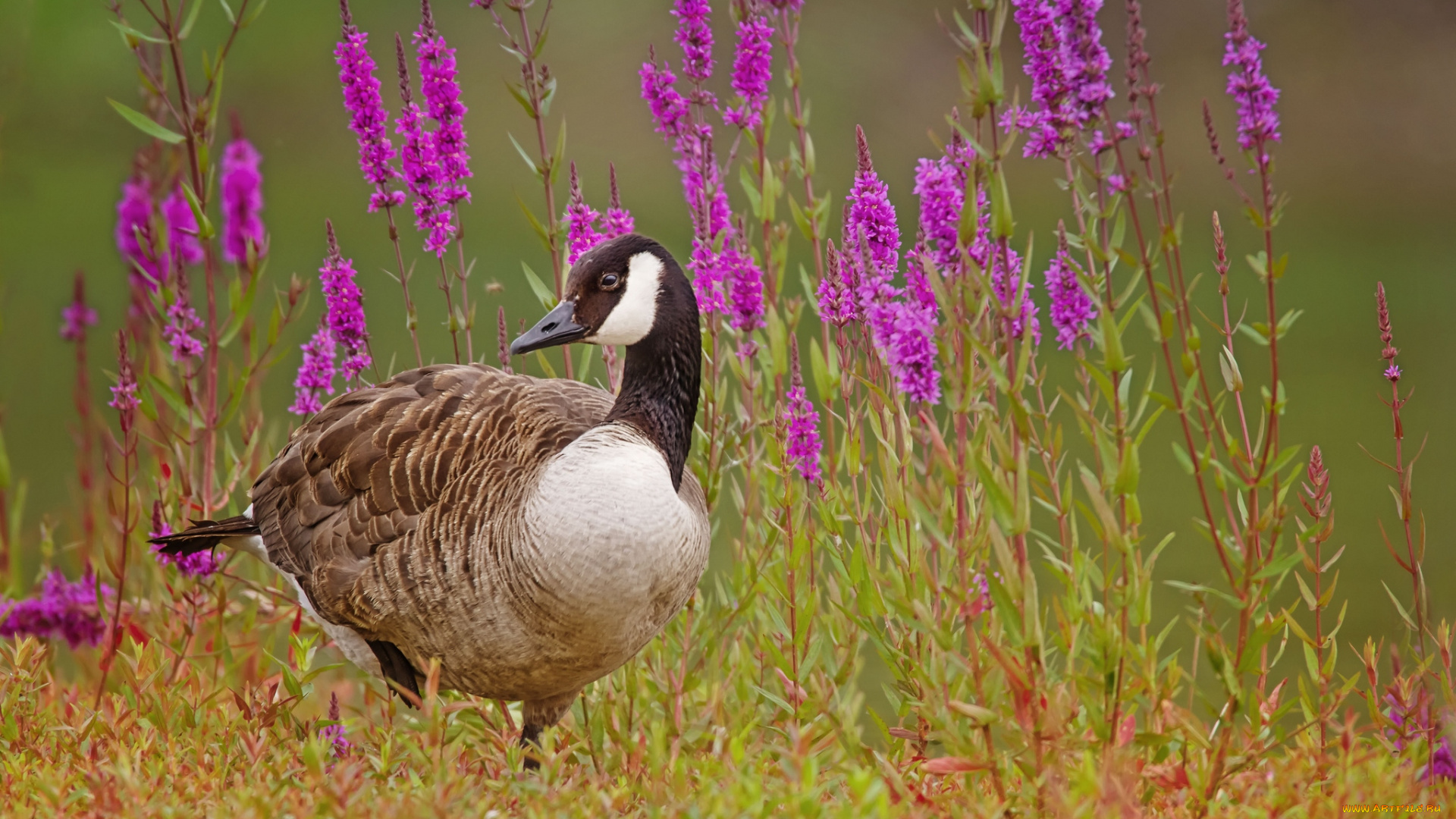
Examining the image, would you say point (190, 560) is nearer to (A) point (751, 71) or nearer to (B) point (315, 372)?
(B) point (315, 372)

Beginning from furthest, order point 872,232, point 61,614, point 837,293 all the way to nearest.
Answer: point 61,614
point 837,293
point 872,232

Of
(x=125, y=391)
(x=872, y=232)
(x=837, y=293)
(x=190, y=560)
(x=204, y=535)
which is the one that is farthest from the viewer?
(x=190, y=560)

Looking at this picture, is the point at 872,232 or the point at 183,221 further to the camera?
the point at 183,221

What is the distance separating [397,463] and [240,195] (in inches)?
70.8

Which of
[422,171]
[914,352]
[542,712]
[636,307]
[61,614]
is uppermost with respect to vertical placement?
[422,171]

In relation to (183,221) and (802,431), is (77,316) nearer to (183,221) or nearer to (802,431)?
(183,221)

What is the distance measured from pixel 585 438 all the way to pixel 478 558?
1.42ft

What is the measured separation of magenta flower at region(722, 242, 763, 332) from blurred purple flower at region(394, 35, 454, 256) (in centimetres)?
91

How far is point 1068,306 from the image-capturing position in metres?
2.84

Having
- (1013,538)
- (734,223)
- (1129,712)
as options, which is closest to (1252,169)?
(1013,538)

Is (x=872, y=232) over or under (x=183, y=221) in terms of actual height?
under

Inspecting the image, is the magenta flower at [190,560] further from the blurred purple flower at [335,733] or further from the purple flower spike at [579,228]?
the purple flower spike at [579,228]

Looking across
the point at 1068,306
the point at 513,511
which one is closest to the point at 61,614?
the point at 513,511

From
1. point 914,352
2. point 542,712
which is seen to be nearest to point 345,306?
point 542,712
